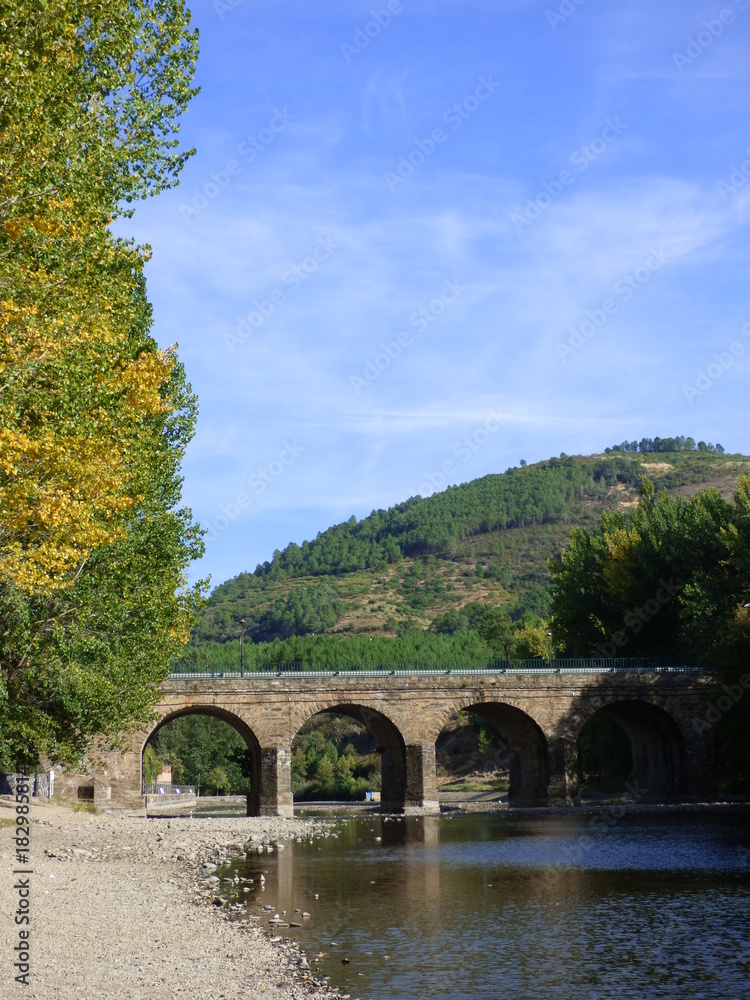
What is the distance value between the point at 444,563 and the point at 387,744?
121 m

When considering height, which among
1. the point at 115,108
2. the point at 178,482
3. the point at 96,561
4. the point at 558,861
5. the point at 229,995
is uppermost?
the point at 115,108

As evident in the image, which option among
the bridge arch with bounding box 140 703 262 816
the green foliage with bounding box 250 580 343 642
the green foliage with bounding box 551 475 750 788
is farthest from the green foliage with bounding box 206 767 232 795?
the green foliage with bounding box 250 580 343 642

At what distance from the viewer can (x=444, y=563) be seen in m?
174

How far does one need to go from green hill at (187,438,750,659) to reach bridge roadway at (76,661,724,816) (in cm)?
7653

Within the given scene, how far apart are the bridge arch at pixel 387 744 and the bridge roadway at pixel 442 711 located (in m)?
0.07

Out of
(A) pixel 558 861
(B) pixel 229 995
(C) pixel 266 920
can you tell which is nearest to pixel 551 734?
(A) pixel 558 861

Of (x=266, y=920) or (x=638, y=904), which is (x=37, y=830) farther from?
(x=638, y=904)

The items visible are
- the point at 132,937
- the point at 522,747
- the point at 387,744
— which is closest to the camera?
the point at 132,937

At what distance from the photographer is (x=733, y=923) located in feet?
59.1

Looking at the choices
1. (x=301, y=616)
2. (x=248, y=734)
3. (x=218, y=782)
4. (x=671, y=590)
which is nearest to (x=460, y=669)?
(x=248, y=734)

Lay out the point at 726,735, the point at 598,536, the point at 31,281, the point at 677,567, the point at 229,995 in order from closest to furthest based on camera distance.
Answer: the point at 229,995 → the point at 31,281 → the point at 726,735 → the point at 677,567 → the point at 598,536

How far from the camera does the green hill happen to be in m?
149

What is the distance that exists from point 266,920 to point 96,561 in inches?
343

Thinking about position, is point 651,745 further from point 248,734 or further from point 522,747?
point 248,734
